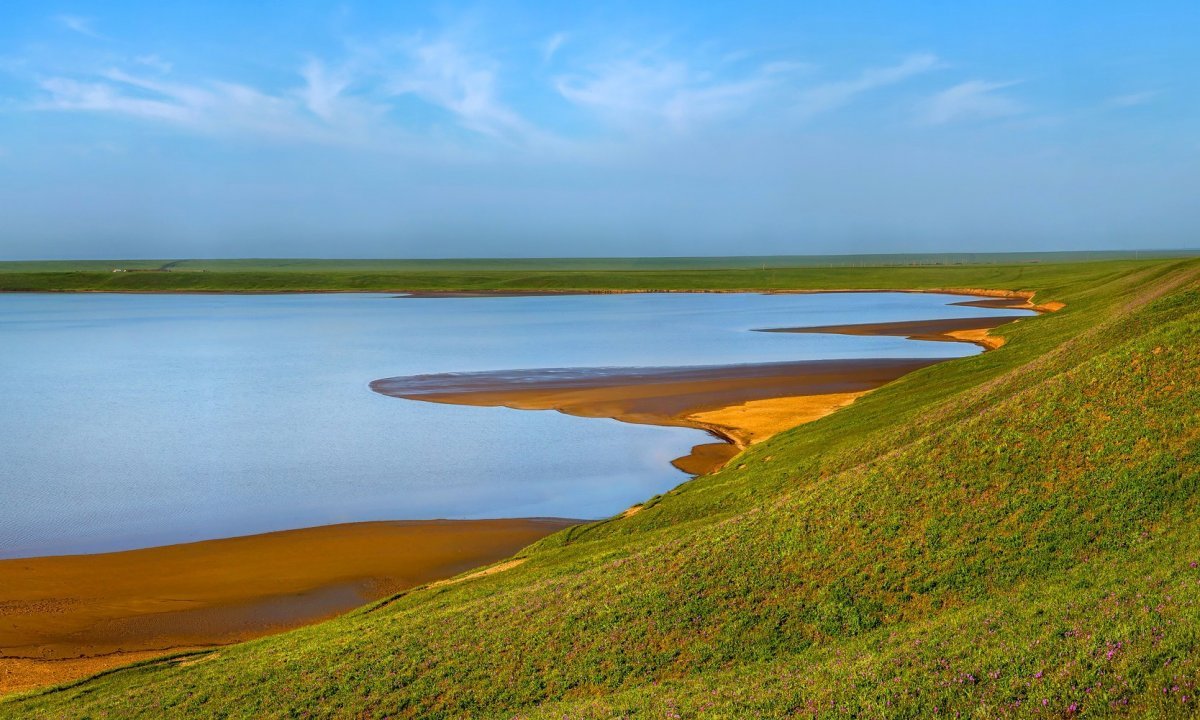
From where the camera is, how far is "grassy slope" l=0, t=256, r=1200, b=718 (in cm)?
984

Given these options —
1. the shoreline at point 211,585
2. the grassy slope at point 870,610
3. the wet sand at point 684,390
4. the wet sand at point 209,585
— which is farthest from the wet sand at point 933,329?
the grassy slope at point 870,610

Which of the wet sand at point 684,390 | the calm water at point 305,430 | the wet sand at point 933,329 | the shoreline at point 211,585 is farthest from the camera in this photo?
the wet sand at point 933,329

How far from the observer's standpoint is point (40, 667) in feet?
55.0

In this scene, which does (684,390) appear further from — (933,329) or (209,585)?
(933,329)

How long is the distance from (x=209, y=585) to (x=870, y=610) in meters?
14.7

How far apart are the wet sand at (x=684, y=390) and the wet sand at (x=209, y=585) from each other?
34.6 feet

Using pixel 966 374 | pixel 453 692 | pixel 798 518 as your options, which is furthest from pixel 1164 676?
pixel 966 374

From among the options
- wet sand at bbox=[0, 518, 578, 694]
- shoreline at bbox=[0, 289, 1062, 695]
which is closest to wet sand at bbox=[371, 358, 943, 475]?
shoreline at bbox=[0, 289, 1062, 695]

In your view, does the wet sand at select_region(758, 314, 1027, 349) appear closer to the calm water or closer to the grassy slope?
the calm water

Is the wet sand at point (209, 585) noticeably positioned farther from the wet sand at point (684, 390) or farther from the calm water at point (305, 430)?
the wet sand at point (684, 390)

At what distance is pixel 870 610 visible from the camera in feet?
41.1

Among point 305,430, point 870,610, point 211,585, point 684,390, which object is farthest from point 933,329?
point 870,610

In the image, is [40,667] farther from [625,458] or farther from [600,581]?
[625,458]

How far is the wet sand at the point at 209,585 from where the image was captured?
58.7 feet
